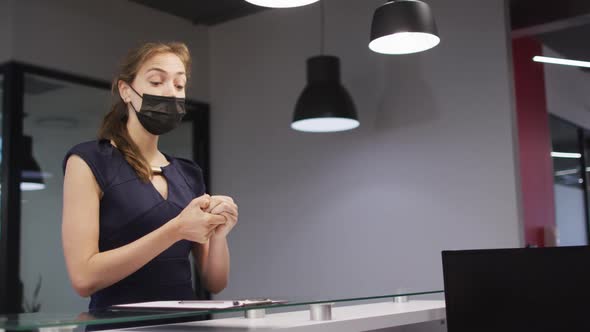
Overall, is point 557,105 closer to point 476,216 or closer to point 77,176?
point 476,216

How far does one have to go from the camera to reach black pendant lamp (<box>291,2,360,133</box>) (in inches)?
159

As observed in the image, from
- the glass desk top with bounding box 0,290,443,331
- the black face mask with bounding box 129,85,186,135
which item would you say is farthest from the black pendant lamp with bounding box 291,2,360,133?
the glass desk top with bounding box 0,290,443,331

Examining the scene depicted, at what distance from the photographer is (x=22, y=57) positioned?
166 inches

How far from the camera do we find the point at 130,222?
165 cm

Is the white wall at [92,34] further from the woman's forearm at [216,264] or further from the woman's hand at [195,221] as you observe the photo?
the woman's hand at [195,221]

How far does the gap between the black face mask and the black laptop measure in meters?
0.80

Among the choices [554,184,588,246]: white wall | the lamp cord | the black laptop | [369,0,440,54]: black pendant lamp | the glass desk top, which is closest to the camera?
the glass desk top

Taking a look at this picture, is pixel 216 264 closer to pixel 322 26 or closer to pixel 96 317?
pixel 96 317

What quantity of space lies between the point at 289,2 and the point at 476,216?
2.16 metres

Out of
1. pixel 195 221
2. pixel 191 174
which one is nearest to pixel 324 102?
pixel 191 174

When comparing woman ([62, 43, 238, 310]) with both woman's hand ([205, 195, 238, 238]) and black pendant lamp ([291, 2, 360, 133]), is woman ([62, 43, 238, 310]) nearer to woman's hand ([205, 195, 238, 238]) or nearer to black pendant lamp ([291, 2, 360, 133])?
woman's hand ([205, 195, 238, 238])

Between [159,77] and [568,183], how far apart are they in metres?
2.74

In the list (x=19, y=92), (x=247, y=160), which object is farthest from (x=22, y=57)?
(x=247, y=160)

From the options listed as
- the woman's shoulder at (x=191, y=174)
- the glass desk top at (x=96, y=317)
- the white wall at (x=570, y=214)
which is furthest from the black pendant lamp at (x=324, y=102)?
the glass desk top at (x=96, y=317)
